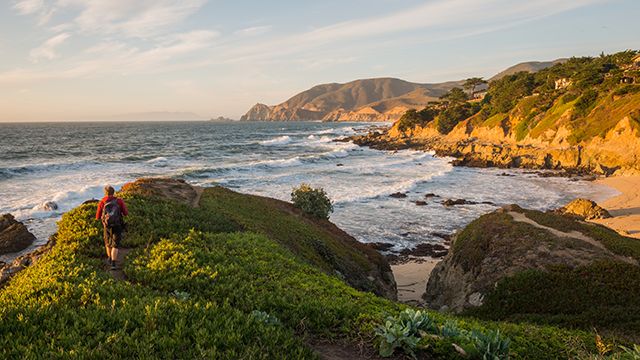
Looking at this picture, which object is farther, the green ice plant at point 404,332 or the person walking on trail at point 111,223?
the person walking on trail at point 111,223

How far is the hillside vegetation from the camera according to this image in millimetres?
5922

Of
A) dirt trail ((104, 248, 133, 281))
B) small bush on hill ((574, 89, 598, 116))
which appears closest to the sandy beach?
small bush on hill ((574, 89, 598, 116))

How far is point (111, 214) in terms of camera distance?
1145 centimetres

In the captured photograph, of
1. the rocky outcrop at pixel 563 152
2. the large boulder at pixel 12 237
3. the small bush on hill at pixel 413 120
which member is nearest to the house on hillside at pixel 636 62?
the rocky outcrop at pixel 563 152

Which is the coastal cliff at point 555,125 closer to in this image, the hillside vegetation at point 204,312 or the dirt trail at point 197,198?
the dirt trail at point 197,198

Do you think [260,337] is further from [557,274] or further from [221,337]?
[557,274]

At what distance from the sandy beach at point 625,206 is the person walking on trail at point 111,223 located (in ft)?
90.6

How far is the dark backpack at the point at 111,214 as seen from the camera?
11.4 metres

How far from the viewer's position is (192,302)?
7.29 meters

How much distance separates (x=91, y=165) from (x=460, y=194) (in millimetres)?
59400

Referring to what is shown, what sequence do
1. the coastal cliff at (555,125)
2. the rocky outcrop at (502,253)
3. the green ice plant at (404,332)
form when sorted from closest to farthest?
the green ice plant at (404,332) → the rocky outcrop at (502,253) → the coastal cliff at (555,125)

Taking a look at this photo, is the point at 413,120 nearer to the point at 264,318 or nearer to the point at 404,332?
the point at 404,332

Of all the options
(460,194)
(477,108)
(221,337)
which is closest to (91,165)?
(460,194)

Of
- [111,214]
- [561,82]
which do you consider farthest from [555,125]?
[111,214]
